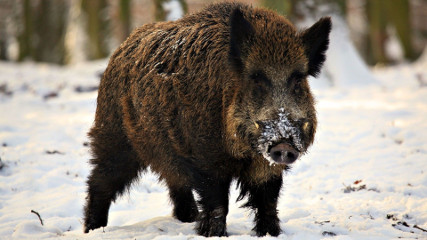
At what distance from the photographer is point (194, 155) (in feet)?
15.5

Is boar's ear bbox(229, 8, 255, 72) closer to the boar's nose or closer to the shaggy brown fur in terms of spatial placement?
the shaggy brown fur

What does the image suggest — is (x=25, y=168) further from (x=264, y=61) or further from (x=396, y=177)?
(x=396, y=177)

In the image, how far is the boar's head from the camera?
4234 millimetres

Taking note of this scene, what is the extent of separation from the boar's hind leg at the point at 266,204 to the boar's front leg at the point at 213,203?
25cm

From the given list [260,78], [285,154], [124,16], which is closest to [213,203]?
[285,154]

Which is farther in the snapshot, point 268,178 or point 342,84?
point 342,84

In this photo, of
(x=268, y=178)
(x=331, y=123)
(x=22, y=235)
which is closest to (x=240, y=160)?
(x=268, y=178)

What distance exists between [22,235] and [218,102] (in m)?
2.14

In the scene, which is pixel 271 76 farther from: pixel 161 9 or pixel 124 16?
pixel 124 16

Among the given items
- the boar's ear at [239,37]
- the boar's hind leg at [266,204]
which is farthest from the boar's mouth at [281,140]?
the boar's hind leg at [266,204]

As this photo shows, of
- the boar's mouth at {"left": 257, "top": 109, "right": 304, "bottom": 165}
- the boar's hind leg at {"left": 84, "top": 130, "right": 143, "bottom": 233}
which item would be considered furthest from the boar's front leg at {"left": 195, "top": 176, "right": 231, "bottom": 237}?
the boar's hind leg at {"left": 84, "top": 130, "right": 143, "bottom": 233}

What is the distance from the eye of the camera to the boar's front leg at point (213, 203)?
4648 millimetres

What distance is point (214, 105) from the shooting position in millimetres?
4594

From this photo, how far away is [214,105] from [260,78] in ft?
1.51
